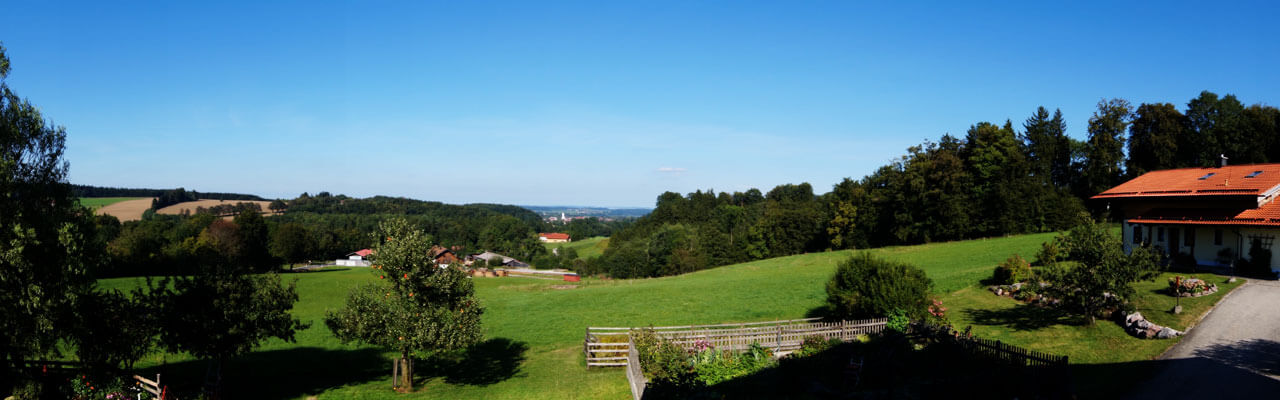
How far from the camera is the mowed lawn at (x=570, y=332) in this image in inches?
782

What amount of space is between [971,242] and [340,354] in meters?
54.9

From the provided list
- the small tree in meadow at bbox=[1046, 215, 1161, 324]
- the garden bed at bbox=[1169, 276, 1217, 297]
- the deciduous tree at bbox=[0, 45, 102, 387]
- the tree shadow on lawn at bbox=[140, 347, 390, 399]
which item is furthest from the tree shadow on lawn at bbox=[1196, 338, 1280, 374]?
the deciduous tree at bbox=[0, 45, 102, 387]

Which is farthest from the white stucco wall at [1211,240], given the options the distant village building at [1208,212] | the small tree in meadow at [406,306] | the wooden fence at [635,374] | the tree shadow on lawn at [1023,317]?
the small tree in meadow at [406,306]

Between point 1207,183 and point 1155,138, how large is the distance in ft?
117

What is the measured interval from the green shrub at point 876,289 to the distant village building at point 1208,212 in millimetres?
17776

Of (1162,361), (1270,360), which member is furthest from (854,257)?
(1270,360)

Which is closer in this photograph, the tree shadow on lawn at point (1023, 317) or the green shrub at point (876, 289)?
the tree shadow on lawn at point (1023, 317)

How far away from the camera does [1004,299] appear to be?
28.3 metres

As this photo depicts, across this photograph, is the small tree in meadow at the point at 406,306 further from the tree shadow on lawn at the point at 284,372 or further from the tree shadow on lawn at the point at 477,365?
the tree shadow on lawn at the point at 284,372

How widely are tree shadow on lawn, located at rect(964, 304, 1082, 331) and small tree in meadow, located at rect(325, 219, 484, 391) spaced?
67.7 ft

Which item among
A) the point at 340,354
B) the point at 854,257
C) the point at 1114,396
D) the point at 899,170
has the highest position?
the point at 899,170

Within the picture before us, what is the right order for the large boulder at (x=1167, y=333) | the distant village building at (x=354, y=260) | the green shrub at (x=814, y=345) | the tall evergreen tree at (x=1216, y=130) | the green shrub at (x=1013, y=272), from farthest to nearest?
1. the distant village building at (x=354, y=260)
2. the tall evergreen tree at (x=1216, y=130)
3. the green shrub at (x=1013, y=272)
4. the green shrub at (x=814, y=345)
5. the large boulder at (x=1167, y=333)

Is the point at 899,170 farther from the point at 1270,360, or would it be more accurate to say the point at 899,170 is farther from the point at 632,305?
the point at 1270,360

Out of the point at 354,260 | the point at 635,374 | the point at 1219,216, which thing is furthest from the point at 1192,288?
the point at 354,260
